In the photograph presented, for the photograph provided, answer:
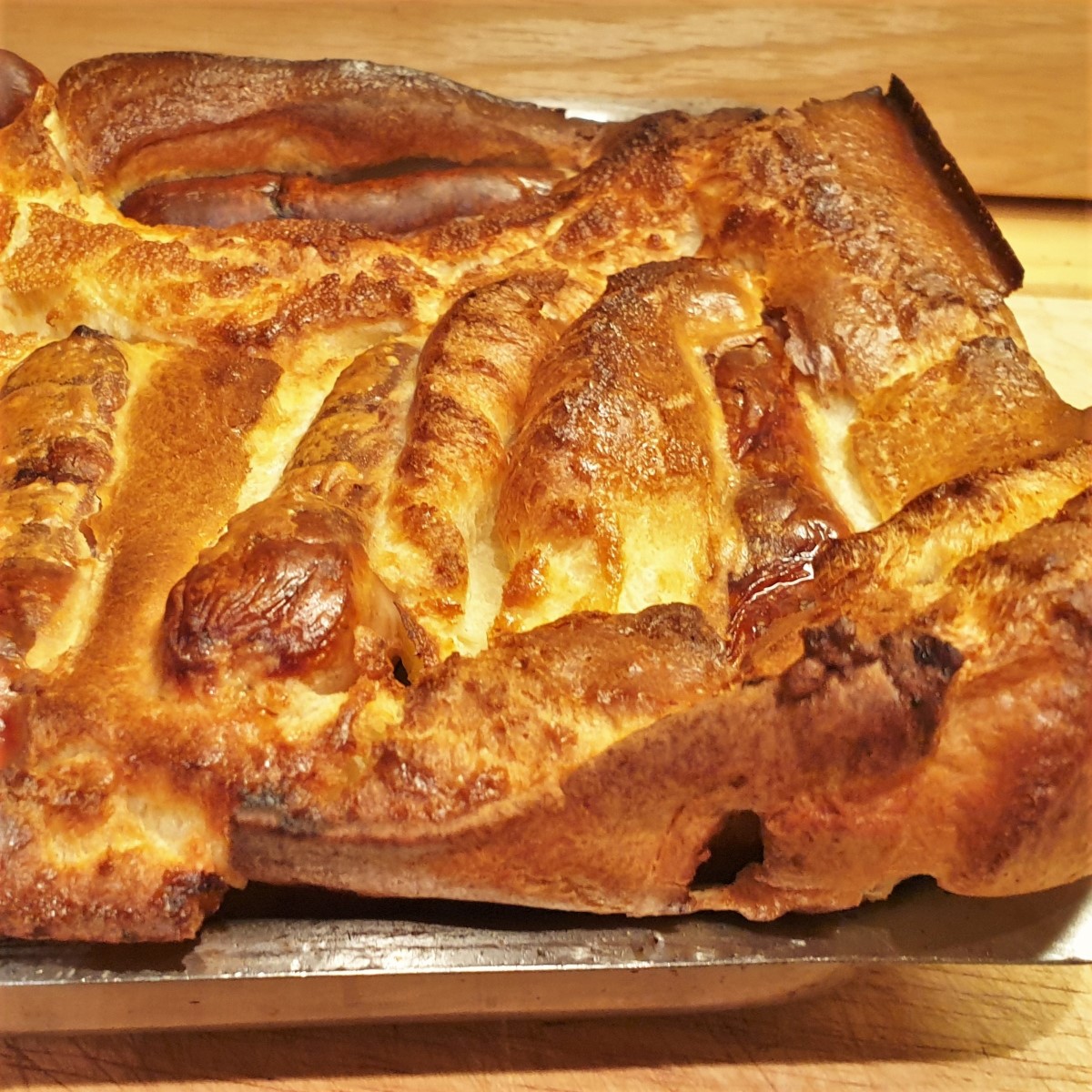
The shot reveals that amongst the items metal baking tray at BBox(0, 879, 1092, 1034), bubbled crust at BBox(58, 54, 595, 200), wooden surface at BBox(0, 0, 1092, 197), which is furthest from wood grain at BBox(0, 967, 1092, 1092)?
wooden surface at BBox(0, 0, 1092, 197)

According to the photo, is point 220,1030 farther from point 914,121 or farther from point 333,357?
point 914,121

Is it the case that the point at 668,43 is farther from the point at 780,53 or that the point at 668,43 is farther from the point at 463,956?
the point at 463,956

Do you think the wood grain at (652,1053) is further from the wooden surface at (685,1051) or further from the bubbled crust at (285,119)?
the bubbled crust at (285,119)

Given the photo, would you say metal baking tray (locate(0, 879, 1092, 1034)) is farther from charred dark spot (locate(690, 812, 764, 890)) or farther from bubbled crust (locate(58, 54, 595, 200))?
bubbled crust (locate(58, 54, 595, 200))

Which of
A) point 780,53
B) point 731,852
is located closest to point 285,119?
point 780,53

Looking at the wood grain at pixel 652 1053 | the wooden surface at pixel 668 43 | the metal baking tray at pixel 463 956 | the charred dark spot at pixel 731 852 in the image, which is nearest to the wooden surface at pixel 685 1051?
the wood grain at pixel 652 1053
